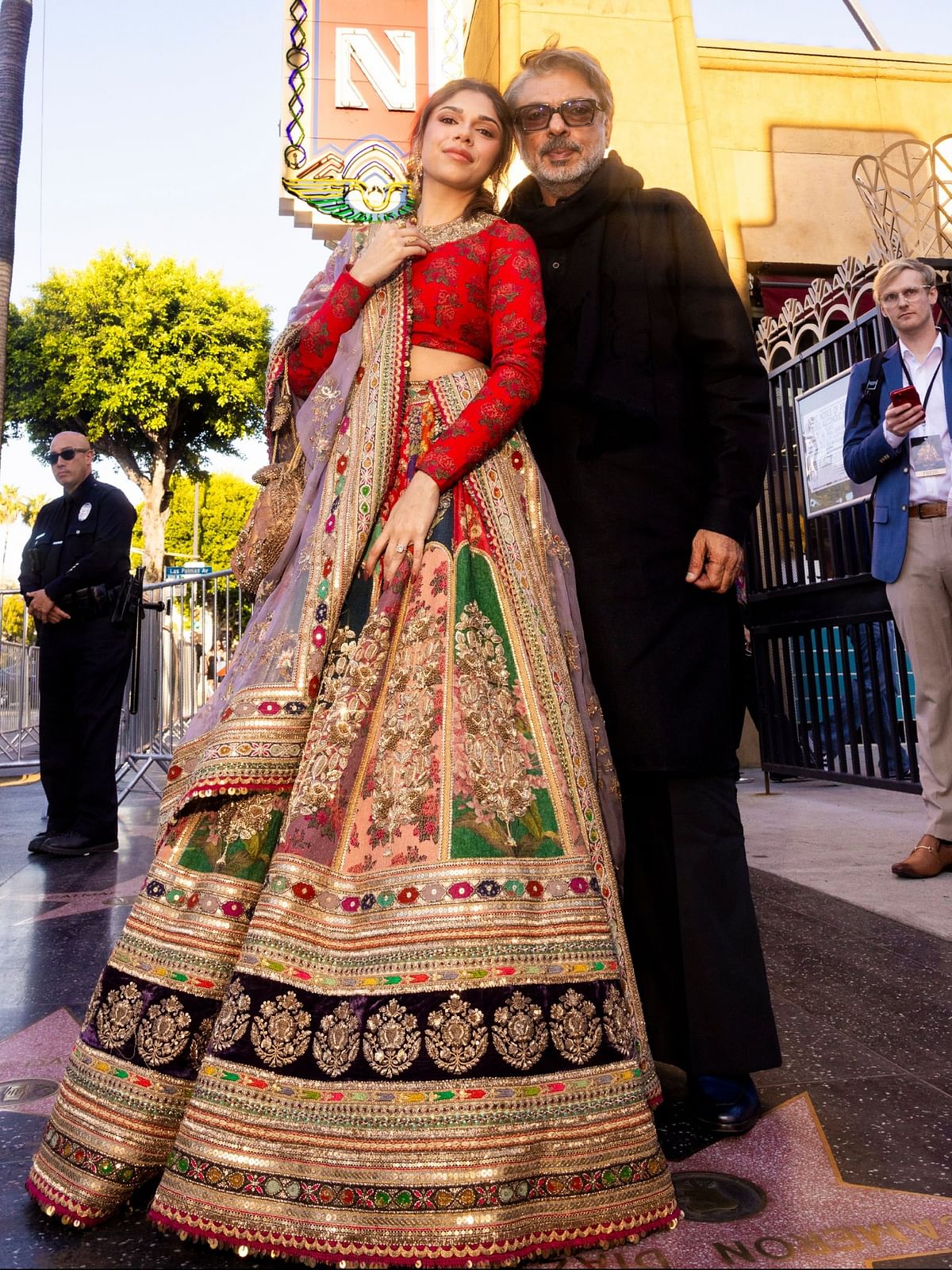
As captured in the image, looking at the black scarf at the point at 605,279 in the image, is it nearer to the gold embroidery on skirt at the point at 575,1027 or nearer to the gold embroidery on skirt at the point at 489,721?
the gold embroidery on skirt at the point at 489,721

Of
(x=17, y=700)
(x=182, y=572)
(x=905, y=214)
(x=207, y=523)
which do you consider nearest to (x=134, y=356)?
(x=182, y=572)

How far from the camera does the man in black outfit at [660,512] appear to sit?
1.93 metres

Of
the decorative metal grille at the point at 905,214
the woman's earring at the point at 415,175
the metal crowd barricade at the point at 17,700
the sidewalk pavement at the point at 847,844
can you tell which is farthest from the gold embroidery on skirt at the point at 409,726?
the metal crowd barricade at the point at 17,700

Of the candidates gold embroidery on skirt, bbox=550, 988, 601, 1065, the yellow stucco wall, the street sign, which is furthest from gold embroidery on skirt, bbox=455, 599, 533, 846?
the street sign

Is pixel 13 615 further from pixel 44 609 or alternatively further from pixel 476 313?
pixel 476 313

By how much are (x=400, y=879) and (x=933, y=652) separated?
3268mm

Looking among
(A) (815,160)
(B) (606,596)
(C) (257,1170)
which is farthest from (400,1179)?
(A) (815,160)

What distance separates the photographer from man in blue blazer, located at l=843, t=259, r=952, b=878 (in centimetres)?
400

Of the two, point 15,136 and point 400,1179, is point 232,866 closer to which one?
→ point 400,1179

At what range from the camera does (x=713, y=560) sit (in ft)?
6.56

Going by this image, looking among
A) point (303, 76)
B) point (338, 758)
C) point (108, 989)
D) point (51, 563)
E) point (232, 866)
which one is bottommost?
point (108, 989)

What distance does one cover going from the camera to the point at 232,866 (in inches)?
65.9

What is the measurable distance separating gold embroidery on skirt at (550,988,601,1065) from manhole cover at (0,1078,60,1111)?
3.66 feet

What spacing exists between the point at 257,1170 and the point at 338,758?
2.05ft
